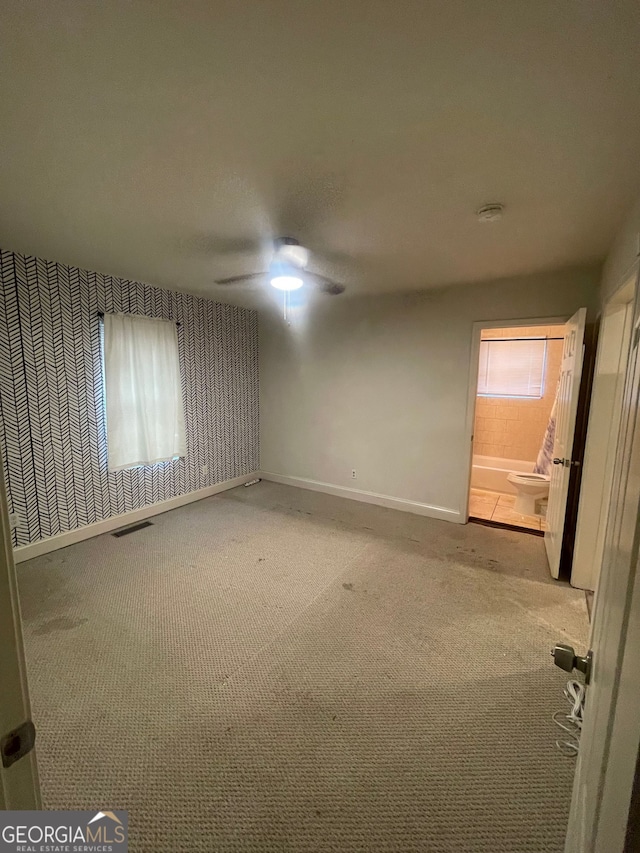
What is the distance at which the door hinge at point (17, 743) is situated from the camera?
0.60 meters

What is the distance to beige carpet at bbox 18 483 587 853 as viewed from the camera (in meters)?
1.32

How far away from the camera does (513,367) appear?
5254 mm

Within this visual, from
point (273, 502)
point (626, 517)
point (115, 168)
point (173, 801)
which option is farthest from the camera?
point (273, 502)

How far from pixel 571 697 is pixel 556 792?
508 mm

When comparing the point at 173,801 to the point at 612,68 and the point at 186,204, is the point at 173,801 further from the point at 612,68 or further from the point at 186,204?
the point at 612,68

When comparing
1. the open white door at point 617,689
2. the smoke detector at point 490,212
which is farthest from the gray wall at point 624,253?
the open white door at point 617,689

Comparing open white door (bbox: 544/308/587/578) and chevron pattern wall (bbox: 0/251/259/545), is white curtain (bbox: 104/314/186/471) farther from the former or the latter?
open white door (bbox: 544/308/587/578)

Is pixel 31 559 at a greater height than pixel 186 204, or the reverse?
pixel 186 204

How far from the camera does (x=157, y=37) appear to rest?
40.7 inches

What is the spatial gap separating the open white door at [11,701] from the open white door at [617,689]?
89 centimetres

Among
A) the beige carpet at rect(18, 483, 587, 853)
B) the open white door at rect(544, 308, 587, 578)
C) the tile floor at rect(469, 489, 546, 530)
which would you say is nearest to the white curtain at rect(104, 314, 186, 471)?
the beige carpet at rect(18, 483, 587, 853)

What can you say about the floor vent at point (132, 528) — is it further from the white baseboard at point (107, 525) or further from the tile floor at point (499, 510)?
the tile floor at point (499, 510)

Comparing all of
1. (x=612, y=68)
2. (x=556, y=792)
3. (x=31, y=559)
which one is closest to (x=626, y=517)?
(x=612, y=68)

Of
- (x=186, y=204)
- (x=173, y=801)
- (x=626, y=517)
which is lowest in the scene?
(x=173, y=801)
